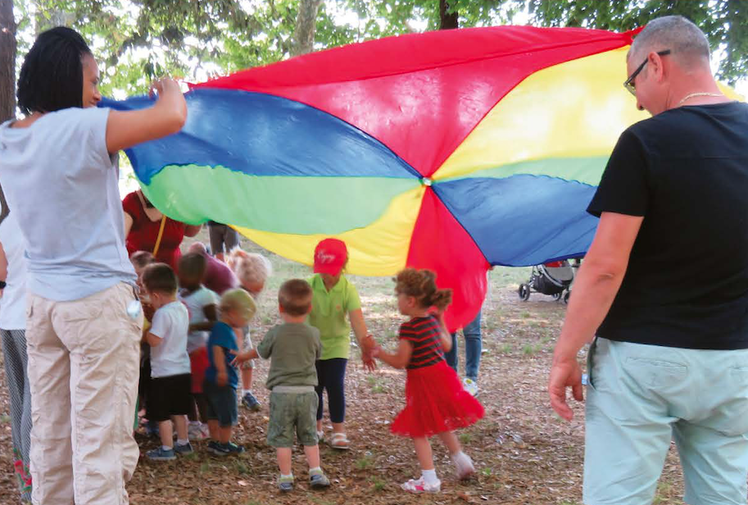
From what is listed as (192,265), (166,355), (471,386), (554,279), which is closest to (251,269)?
(192,265)

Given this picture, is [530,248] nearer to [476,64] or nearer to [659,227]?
[476,64]

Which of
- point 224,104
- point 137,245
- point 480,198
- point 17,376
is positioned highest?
point 224,104

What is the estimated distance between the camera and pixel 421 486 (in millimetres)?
4051

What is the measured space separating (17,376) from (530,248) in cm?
291

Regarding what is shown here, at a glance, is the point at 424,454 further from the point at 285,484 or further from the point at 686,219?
the point at 686,219

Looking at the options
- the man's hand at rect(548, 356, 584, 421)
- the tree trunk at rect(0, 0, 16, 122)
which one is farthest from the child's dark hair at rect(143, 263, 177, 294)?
the tree trunk at rect(0, 0, 16, 122)

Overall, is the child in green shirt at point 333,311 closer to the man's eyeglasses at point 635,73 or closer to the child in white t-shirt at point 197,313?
the child in white t-shirt at point 197,313

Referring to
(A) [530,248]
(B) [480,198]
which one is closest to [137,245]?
(B) [480,198]

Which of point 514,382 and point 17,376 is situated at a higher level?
point 17,376

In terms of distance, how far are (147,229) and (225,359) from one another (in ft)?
3.34

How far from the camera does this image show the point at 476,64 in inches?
154

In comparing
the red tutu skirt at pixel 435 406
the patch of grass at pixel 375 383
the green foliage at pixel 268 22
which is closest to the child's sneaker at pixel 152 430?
the red tutu skirt at pixel 435 406

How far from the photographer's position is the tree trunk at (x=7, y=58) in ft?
22.8

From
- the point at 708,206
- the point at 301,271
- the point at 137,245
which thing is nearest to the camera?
the point at 708,206
